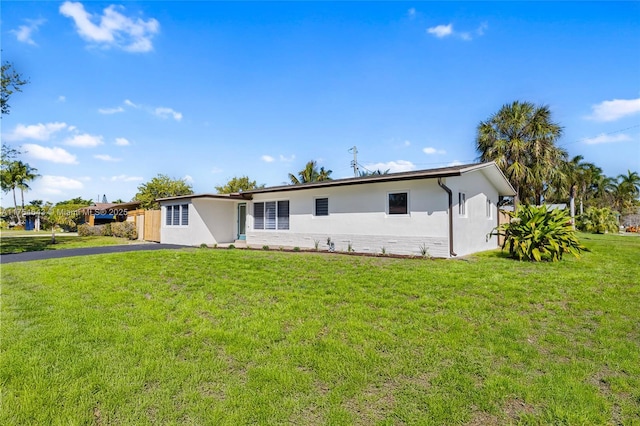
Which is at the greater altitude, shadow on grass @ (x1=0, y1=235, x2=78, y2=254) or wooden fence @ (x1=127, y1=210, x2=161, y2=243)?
wooden fence @ (x1=127, y1=210, x2=161, y2=243)

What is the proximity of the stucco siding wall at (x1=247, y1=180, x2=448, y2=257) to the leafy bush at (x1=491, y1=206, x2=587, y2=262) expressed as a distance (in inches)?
90.7

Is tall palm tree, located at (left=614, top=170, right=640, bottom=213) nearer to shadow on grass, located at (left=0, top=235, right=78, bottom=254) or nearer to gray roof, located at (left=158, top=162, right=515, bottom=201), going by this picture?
gray roof, located at (left=158, top=162, right=515, bottom=201)

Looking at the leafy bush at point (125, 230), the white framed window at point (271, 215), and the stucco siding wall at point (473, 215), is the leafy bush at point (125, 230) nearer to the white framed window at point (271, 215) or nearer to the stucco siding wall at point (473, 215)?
the white framed window at point (271, 215)

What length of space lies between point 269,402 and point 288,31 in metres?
13.1

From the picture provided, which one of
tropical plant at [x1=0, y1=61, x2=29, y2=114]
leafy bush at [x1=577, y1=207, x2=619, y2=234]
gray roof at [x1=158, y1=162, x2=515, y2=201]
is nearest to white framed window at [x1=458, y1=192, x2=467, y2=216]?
gray roof at [x1=158, y1=162, x2=515, y2=201]

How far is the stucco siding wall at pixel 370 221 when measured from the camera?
11898 millimetres

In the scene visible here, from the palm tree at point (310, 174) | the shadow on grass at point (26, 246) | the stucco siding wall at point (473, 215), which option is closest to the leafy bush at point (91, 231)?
the shadow on grass at point (26, 246)

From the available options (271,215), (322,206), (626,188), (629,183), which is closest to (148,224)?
(271,215)

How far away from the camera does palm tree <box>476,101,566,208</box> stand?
67.6ft

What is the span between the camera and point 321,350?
13.7 ft

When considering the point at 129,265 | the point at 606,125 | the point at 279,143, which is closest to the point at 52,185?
the point at 279,143

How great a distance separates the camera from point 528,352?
421 cm

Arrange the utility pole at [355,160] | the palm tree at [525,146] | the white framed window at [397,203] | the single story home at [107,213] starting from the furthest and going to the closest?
the utility pole at [355,160] → the single story home at [107,213] → the palm tree at [525,146] → the white framed window at [397,203]

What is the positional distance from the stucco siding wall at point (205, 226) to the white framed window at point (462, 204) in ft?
43.7
